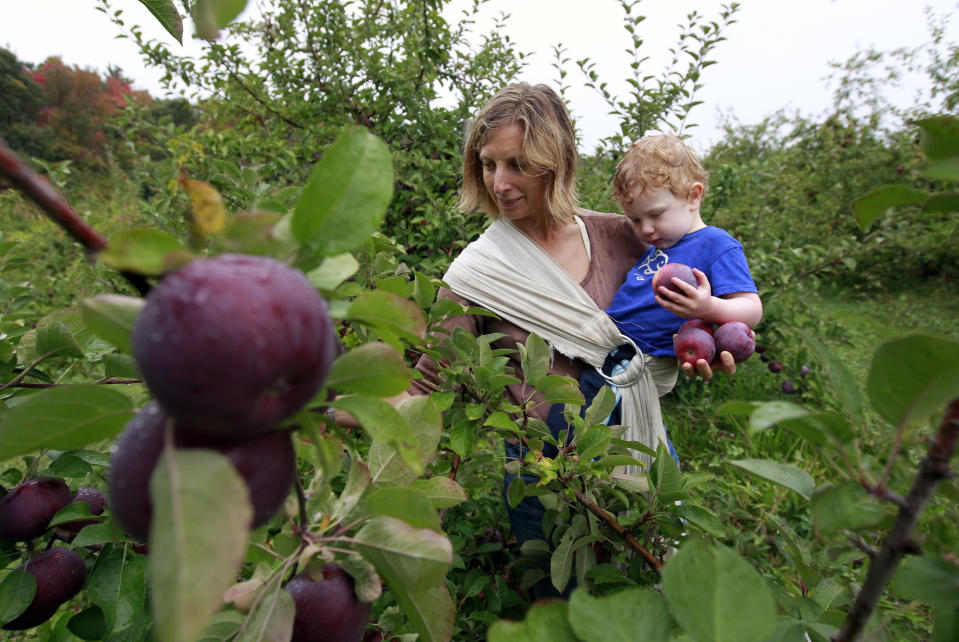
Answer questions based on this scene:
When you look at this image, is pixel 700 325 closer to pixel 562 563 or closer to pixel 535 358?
pixel 535 358

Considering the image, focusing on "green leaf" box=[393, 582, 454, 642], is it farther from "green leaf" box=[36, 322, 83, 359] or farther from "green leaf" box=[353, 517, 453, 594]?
"green leaf" box=[36, 322, 83, 359]

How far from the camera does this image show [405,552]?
17.6 inches

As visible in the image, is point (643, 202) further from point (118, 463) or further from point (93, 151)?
point (93, 151)

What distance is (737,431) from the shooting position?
3014 millimetres

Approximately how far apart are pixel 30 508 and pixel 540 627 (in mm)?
690

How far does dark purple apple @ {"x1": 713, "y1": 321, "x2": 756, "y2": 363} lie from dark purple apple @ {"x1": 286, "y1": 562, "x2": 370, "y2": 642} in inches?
49.9

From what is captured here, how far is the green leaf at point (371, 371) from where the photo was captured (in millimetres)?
377

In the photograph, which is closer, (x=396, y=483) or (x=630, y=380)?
(x=396, y=483)

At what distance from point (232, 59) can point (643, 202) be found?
2618mm

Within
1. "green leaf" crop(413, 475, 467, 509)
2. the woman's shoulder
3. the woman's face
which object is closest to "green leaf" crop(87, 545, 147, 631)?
"green leaf" crop(413, 475, 467, 509)

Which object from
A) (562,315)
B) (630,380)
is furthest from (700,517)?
(562,315)

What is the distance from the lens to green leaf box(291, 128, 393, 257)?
0.34 metres

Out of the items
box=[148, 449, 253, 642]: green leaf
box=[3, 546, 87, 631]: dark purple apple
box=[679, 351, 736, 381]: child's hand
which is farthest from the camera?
box=[679, 351, 736, 381]: child's hand

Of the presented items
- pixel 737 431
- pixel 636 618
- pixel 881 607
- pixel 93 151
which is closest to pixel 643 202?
pixel 636 618
